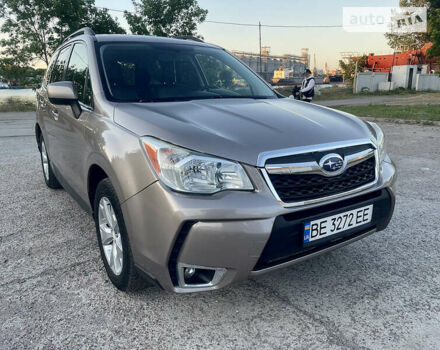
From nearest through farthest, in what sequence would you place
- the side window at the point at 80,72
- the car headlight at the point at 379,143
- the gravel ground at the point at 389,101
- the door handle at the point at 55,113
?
the car headlight at the point at 379,143
the side window at the point at 80,72
the door handle at the point at 55,113
the gravel ground at the point at 389,101

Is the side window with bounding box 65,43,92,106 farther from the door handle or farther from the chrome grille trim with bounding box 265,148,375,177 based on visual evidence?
the chrome grille trim with bounding box 265,148,375,177

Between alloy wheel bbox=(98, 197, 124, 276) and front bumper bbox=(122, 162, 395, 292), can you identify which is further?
alloy wheel bbox=(98, 197, 124, 276)

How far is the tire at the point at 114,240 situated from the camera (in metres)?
2.10

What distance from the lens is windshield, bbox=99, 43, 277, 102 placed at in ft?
8.73

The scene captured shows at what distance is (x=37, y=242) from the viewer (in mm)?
3137

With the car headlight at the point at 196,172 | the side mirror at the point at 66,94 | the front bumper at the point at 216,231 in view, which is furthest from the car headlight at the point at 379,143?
the side mirror at the point at 66,94

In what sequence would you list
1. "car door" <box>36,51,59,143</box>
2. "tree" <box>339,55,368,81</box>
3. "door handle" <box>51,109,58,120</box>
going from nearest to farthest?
"door handle" <box>51,109,58,120</box> < "car door" <box>36,51,59,143</box> < "tree" <box>339,55,368,81</box>

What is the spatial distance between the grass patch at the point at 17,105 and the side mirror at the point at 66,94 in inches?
751

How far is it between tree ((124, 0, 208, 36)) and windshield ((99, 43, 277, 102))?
19.1 m

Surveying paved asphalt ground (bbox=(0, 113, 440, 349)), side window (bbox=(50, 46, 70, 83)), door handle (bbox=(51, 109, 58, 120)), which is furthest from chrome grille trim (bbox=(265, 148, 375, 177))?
side window (bbox=(50, 46, 70, 83))

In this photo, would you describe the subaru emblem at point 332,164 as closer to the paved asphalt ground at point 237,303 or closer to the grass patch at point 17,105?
the paved asphalt ground at point 237,303

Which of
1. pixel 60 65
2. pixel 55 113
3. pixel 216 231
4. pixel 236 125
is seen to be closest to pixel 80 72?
pixel 55 113

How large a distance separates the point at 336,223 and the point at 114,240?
1.33 m

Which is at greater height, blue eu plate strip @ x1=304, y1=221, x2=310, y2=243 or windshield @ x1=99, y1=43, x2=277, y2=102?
windshield @ x1=99, y1=43, x2=277, y2=102
